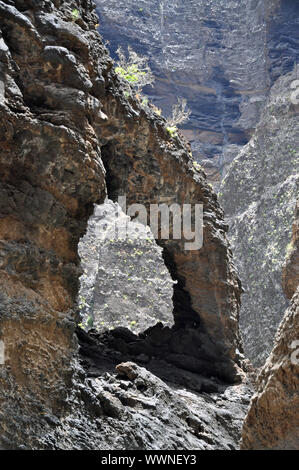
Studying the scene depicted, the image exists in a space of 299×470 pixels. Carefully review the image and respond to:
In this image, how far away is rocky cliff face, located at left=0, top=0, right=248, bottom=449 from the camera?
24.5 feet

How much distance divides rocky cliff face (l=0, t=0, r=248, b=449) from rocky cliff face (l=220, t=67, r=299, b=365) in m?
13.9

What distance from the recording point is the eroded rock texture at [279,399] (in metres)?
5.38

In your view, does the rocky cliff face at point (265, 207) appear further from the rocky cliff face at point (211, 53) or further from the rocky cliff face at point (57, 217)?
the rocky cliff face at point (57, 217)

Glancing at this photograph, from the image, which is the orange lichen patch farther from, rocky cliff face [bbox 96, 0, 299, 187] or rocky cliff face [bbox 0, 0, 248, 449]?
rocky cliff face [bbox 96, 0, 299, 187]

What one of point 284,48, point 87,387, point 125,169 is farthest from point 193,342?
point 284,48

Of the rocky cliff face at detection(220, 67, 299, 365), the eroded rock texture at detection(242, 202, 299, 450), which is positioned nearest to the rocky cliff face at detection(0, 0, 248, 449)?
the eroded rock texture at detection(242, 202, 299, 450)

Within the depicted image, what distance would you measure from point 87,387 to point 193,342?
5448 millimetres

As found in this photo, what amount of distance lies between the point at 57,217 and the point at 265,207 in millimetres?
22201

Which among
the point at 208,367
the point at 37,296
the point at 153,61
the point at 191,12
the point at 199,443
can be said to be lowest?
the point at 199,443

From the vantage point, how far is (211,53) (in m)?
38.7

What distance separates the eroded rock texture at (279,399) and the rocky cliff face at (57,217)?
2632 millimetres

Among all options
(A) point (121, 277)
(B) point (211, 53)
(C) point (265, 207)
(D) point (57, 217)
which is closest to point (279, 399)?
(D) point (57, 217)
